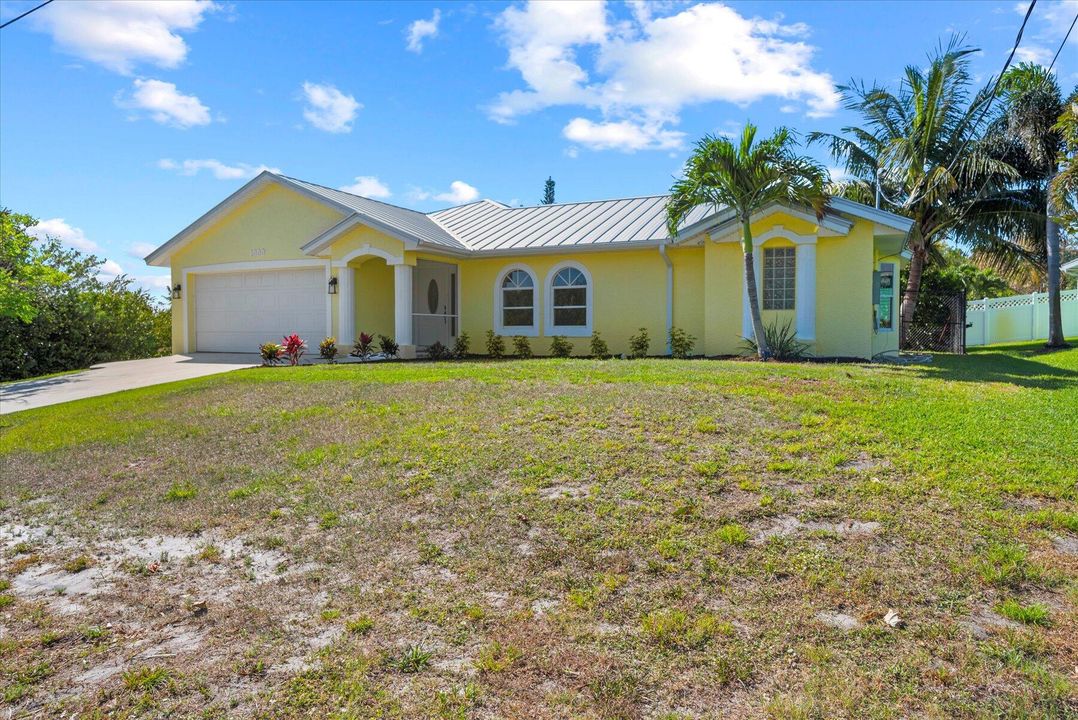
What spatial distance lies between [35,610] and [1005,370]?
1376cm

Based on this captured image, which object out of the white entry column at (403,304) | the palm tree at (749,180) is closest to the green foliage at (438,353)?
the white entry column at (403,304)

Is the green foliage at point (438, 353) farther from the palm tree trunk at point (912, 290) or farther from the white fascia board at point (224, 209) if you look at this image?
the palm tree trunk at point (912, 290)

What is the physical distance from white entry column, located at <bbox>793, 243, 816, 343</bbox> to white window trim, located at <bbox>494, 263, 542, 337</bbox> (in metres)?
6.38

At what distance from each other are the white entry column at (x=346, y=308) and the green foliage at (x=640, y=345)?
7027 mm

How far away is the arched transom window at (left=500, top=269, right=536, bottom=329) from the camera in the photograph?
17953 millimetres

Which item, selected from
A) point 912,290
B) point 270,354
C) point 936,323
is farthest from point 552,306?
point 936,323

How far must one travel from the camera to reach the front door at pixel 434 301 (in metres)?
19.3

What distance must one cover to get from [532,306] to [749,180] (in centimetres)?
664

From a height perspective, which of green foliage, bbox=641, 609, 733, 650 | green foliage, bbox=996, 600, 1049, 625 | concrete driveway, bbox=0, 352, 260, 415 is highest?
concrete driveway, bbox=0, 352, 260, 415

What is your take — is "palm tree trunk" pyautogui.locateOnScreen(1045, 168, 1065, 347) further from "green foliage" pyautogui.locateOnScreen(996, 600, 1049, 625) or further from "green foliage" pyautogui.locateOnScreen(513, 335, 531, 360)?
"green foliage" pyautogui.locateOnScreen(996, 600, 1049, 625)

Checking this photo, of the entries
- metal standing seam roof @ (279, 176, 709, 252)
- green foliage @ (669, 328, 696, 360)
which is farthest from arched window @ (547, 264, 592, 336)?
green foliage @ (669, 328, 696, 360)

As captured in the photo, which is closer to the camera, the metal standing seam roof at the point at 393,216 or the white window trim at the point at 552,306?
the metal standing seam roof at the point at 393,216

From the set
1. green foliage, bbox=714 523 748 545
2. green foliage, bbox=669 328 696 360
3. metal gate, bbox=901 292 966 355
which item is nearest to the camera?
green foliage, bbox=714 523 748 545

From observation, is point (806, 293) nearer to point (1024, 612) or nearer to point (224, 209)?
point (1024, 612)
